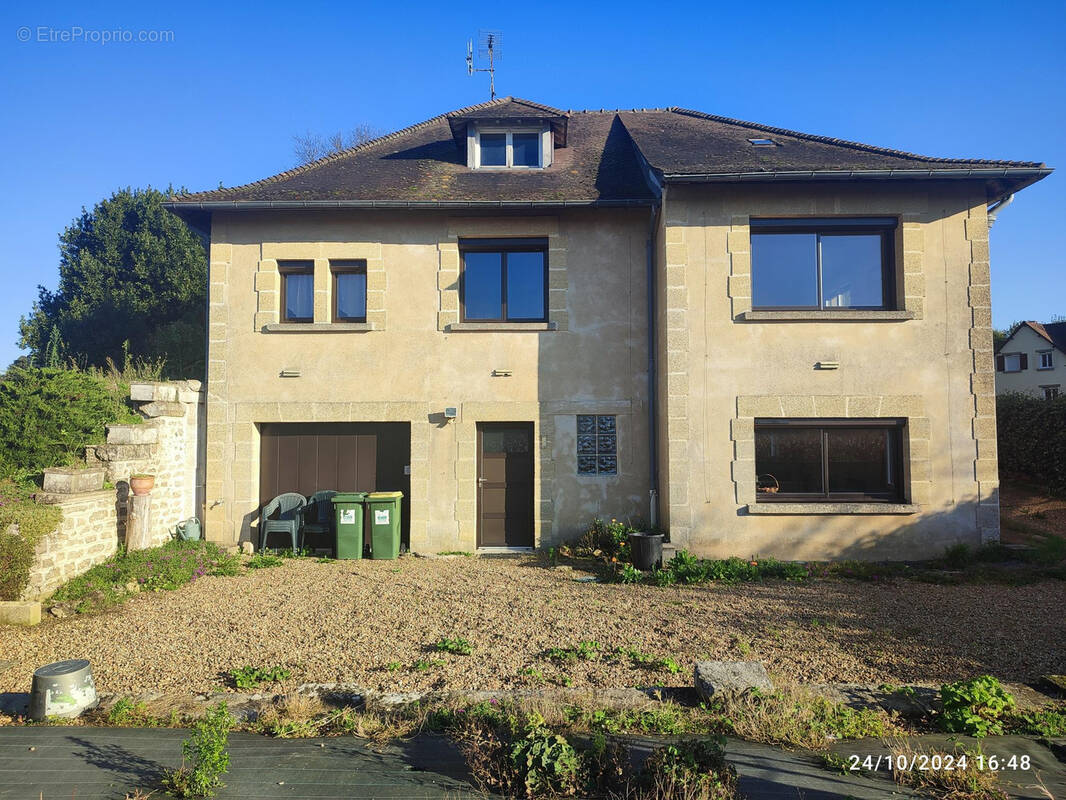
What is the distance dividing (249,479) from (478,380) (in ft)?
12.8

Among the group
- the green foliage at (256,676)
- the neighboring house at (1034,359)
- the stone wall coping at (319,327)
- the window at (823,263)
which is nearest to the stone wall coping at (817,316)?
the window at (823,263)

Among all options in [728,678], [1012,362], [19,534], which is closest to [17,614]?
[19,534]

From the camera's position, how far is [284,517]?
9.60 m

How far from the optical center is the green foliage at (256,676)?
4.41 meters

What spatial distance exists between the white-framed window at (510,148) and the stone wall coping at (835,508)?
266 inches

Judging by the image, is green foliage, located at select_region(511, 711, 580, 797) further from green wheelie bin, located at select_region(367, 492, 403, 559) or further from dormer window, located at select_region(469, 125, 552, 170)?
dormer window, located at select_region(469, 125, 552, 170)

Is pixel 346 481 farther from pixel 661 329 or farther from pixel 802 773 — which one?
pixel 802 773

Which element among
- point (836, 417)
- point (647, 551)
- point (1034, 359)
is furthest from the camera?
point (1034, 359)

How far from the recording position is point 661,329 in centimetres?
916

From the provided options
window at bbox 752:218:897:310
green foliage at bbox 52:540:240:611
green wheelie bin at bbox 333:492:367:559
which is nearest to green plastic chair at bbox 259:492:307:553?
green foliage at bbox 52:540:240:611

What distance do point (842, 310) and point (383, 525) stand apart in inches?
290

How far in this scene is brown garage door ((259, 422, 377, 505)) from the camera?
32.6 ft

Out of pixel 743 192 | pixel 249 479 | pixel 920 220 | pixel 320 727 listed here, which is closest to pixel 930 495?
pixel 920 220

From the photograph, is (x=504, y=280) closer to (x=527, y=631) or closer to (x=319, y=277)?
(x=319, y=277)
